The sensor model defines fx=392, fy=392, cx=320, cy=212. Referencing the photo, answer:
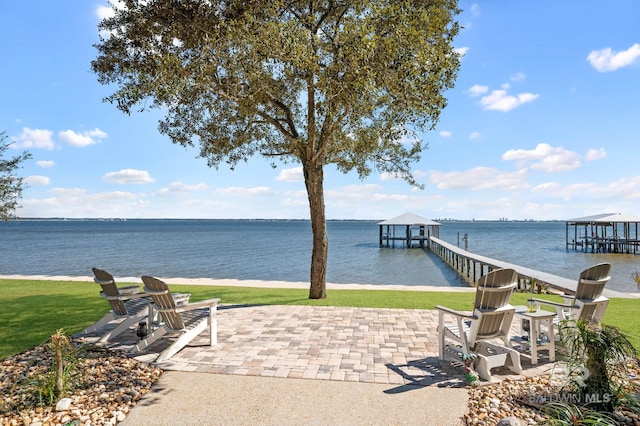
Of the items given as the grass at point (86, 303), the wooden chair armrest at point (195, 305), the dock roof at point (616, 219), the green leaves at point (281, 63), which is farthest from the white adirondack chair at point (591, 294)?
the dock roof at point (616, 219)

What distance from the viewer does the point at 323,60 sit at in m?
8.05

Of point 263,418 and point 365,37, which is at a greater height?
point 365,37

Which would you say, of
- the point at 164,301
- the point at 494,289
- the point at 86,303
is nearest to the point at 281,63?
the point at 164,301

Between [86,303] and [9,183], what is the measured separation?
5441mm

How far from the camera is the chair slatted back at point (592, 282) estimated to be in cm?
470

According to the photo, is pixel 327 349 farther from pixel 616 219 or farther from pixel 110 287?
pixel 616 219

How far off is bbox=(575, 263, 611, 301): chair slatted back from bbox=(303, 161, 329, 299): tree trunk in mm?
5582

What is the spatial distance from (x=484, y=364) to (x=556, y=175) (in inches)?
2697

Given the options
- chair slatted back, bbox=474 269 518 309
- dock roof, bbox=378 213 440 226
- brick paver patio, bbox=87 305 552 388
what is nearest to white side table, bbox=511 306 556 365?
brick paver patio, bbox=87 305 552 388

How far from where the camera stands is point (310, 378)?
4043mm

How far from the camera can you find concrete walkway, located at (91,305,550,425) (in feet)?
10.9

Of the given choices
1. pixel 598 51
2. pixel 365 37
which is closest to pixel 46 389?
pixel 365 37

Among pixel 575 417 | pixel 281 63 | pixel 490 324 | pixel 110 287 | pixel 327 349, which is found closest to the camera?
pixel 575 417

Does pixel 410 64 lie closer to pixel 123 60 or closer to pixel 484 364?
pixel 484 364
